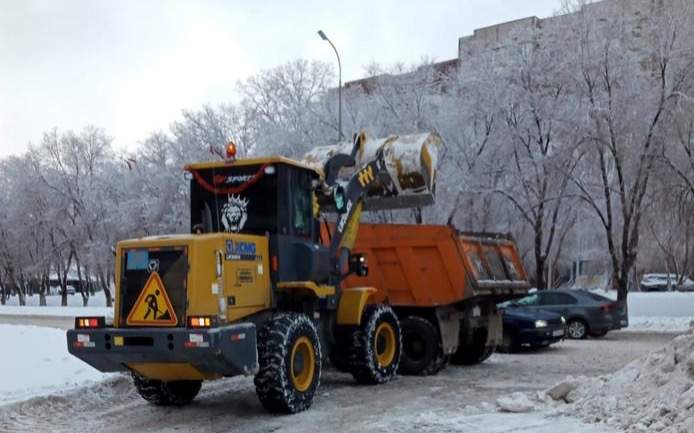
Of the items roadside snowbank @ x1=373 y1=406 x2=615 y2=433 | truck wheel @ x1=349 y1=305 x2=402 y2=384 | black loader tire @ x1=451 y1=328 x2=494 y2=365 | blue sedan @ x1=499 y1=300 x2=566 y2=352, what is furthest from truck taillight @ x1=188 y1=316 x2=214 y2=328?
blue sedan @ x1=499 y1=300 x2=566 y2=352

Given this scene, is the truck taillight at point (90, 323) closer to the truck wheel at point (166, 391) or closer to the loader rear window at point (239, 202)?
the truck wheel at point (166, 391)

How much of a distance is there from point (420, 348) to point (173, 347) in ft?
19.5

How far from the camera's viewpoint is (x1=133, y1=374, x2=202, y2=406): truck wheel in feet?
35.1

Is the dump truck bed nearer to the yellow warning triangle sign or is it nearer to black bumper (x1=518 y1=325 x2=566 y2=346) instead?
black bumper (x1=518 y1=325 x2=566 y2=346)

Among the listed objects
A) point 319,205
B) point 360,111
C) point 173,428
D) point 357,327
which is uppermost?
point 360,111

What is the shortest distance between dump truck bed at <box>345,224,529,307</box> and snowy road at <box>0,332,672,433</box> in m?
1.47

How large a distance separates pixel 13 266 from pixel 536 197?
43705mm

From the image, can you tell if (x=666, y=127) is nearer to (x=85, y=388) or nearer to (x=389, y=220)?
(x=389, y=220)

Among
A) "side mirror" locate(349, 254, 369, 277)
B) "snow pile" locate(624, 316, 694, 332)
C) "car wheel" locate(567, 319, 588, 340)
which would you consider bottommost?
"snow pile" locate(624, 316, 694, 332)

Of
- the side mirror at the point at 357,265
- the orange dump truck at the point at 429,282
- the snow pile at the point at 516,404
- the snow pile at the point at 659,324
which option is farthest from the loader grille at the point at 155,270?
the snow pile at the point at 659,324

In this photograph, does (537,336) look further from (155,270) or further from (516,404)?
(155,270)

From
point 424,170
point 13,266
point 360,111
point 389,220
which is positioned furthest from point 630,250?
point 13,266

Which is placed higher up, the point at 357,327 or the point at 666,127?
the point at 666,127

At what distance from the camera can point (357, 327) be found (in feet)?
39.7
